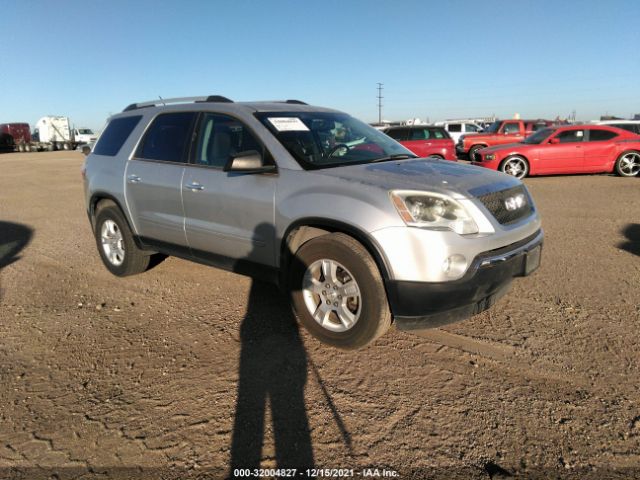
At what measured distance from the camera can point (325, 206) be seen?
3.10 metres

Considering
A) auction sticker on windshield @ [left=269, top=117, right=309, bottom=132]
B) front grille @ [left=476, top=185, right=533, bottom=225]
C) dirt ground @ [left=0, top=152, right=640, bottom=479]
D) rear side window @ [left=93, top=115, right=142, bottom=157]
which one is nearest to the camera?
dirt ground @ [left=0, top=152, right=640, bottom=479]

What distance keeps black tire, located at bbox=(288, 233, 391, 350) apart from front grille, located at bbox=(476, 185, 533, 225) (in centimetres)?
90

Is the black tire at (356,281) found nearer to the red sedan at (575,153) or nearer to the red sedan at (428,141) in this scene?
the red sedan at (575,153)

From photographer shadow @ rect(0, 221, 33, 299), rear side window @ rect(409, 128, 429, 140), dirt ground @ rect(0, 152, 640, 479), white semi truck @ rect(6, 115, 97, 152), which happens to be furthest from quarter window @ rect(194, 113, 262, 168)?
white semi truck @ rect(6, 115, 97, 152)

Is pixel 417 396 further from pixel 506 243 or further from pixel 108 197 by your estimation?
pixel 108 197

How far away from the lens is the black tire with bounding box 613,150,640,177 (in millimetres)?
12102

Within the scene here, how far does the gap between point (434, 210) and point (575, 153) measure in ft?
37.4

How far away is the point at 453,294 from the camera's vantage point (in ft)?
9.21

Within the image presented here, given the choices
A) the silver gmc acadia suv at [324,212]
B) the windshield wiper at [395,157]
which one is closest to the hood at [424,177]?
the silver gmc acadia suv at [324,212]

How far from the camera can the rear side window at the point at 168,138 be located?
162 inches

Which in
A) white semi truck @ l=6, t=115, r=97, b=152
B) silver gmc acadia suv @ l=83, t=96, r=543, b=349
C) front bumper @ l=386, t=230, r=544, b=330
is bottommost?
front bumper @ l=386, t=230, r=544, b=330

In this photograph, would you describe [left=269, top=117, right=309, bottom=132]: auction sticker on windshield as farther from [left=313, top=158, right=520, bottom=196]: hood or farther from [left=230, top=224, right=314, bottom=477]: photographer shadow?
[left=230, top=224, right=314, bottom=477]: photographer shadow

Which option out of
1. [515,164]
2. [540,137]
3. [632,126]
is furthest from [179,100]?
[632,126]

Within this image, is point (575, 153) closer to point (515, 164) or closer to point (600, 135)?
point (600, 135)
